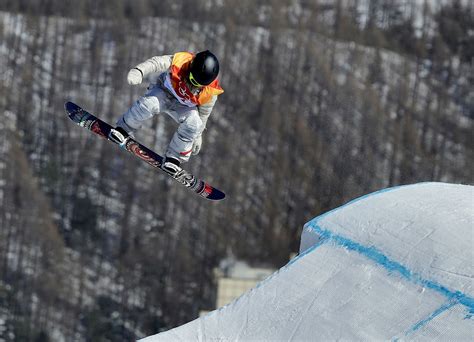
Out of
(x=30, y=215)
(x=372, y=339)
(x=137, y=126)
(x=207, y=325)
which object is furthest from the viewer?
(x=30, y=215)

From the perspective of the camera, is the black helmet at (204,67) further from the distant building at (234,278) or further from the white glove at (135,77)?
the distant building at (234,278)

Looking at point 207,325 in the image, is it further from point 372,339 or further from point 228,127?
point 228,127

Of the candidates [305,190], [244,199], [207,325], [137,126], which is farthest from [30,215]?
[207,325]

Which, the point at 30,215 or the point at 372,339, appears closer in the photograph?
the point at 372,339

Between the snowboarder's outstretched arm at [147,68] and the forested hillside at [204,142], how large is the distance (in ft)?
29.4

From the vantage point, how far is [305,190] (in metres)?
16.0

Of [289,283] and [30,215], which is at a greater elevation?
[289,283]

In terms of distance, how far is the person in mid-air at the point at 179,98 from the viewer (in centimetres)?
639

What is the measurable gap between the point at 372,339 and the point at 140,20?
12.2 meters

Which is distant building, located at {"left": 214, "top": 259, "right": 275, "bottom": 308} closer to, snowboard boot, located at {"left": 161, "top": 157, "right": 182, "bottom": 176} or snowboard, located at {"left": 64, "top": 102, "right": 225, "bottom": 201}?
snowboard, located at {"left": 64, "top": 102, "right": 225, "bottom": 201}

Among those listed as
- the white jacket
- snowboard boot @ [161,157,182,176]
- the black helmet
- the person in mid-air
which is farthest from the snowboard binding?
the black helmet

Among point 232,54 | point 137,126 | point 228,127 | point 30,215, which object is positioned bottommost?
point 30,215

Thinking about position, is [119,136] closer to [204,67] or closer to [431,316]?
[204,67]

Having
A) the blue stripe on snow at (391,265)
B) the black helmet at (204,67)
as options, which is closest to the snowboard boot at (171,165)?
the black helmet at (204,67)
